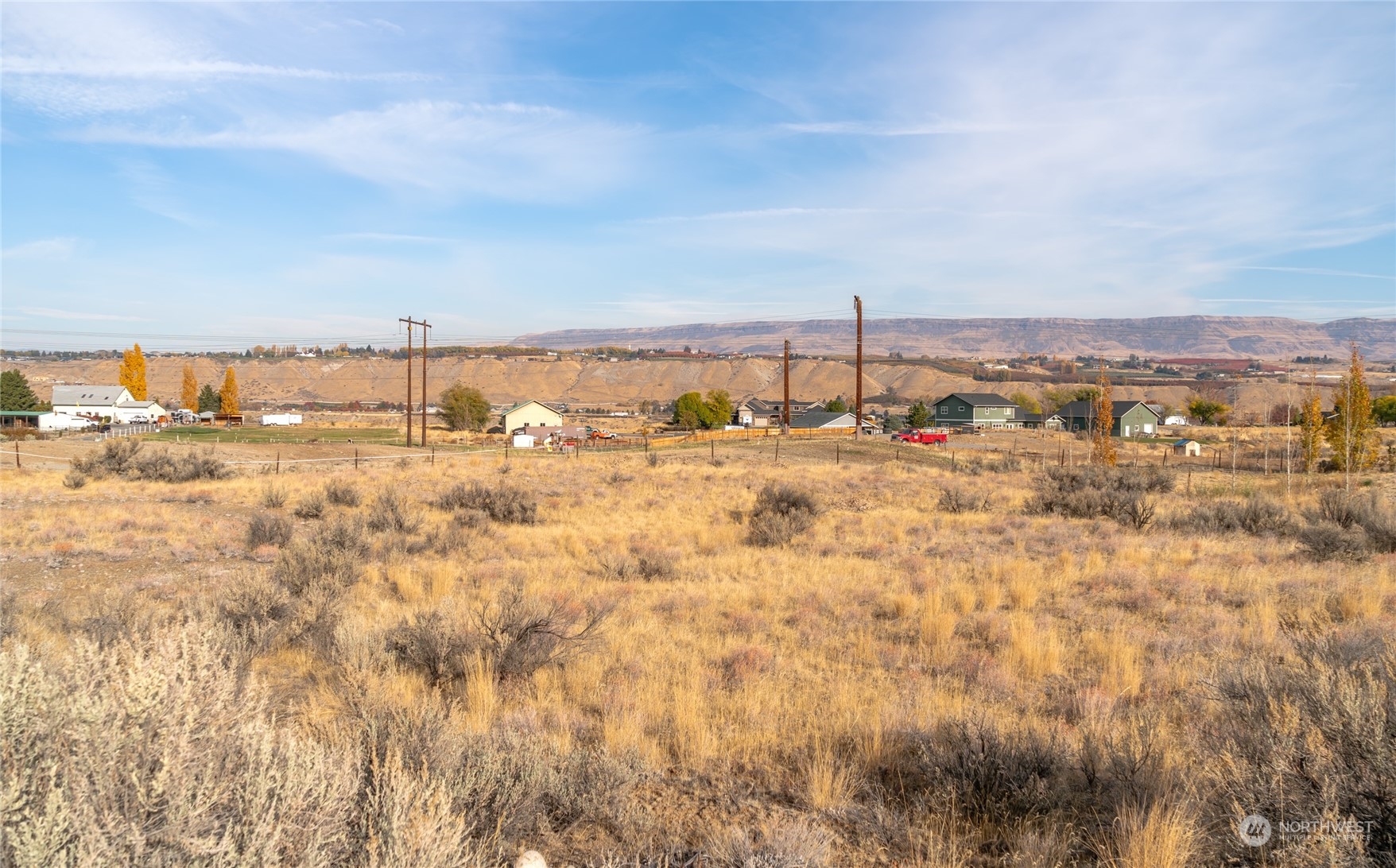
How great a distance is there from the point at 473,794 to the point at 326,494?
19.8m

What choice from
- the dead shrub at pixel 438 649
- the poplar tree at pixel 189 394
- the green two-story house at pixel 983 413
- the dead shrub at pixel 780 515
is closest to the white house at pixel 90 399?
the poplar tree at pixel 189 394

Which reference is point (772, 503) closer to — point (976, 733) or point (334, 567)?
point (334, 567)

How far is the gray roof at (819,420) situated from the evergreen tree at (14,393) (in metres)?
93.7

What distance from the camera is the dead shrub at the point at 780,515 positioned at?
1567 cm

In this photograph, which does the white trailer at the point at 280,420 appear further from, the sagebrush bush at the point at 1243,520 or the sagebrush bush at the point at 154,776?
the sagebrush bush at the point at 154,776

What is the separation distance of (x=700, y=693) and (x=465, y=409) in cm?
8361

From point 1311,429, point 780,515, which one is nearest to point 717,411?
point 1311,429

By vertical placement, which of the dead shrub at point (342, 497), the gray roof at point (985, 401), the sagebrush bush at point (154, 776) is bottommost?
the dead shrub at point (342, 497)

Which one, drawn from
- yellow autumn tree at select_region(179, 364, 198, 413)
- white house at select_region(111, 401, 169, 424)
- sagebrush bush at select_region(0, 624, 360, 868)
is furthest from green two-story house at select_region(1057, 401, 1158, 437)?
yellow autumn tree at select_region(179, 364, 198, 413)

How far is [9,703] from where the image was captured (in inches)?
Answer: 129

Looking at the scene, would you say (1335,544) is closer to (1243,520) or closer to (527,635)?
(1243,520)

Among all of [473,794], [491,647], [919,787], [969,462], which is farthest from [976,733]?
[969,462]

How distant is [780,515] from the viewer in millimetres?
16844
